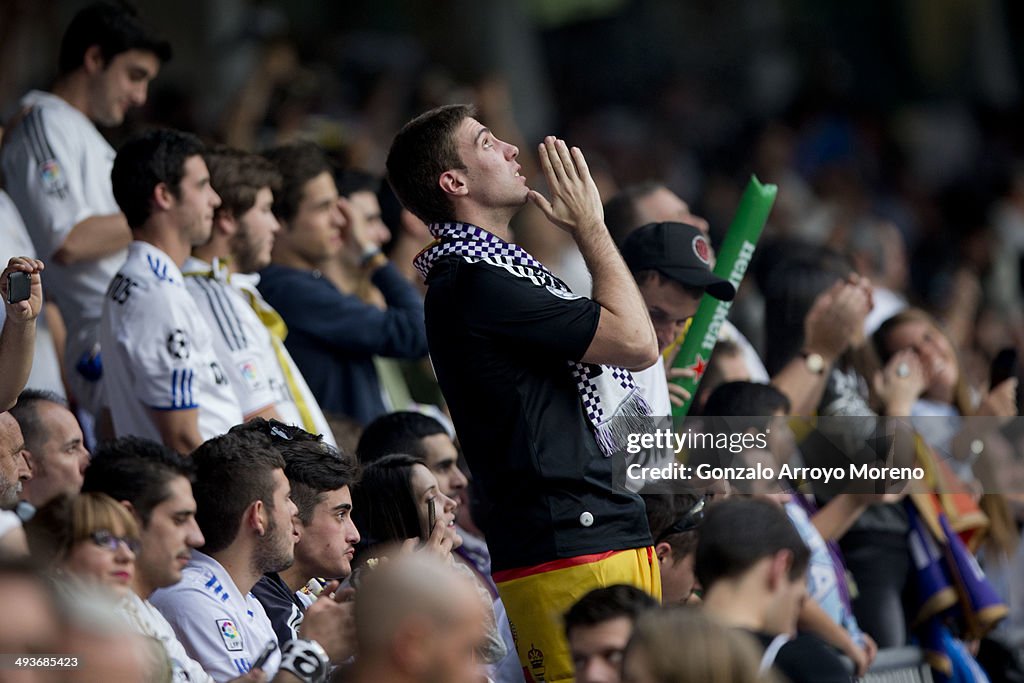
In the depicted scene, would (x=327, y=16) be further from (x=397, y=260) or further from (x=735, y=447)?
(x=735, y=447)

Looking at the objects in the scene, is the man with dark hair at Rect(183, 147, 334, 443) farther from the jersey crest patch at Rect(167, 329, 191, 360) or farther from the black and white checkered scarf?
the black and white checkered scarf

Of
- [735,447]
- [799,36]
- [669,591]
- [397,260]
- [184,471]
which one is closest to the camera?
[184,471]

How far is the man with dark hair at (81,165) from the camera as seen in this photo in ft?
21.4

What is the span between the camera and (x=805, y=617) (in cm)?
627

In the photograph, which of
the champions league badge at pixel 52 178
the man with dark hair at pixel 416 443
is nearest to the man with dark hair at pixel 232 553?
the man with dark hair at pixel 416 443

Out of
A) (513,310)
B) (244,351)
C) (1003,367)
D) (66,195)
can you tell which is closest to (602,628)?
(513,310)

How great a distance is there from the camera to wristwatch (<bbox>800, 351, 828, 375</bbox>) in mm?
7027

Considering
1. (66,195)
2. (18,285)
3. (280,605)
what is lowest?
(280,605)

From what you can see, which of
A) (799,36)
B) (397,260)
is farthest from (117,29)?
(799,36)

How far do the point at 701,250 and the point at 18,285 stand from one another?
240 cm

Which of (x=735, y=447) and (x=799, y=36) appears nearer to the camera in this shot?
(x=735, y=447)

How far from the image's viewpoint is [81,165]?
676cm

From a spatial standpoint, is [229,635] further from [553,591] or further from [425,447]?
[425,447]

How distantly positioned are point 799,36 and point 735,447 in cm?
1376
